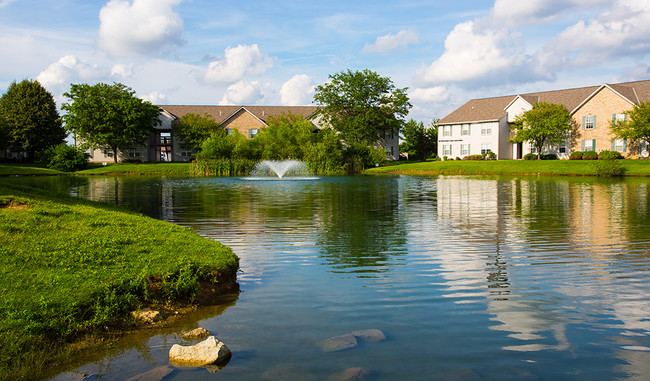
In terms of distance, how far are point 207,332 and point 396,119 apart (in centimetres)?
7787

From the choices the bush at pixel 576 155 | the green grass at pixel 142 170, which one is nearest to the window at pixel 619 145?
the bush at pixel 576 155

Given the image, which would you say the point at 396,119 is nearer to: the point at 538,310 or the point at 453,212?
the point at 453,212

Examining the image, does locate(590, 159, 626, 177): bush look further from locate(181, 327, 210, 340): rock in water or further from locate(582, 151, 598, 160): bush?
locate(181, 327, 210, 340): rock in water

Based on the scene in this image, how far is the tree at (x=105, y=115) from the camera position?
A: 7600cm

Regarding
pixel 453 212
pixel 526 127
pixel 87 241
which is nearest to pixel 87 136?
pixel 526 127

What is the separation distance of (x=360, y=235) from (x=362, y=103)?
6817cm

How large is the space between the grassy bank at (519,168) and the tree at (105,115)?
36486mm

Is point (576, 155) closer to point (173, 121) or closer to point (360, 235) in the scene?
point (360, 235)

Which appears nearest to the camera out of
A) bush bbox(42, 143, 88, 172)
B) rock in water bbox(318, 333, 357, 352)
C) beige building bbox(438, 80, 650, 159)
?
rock in water bbox(318, 333, 357, 352)

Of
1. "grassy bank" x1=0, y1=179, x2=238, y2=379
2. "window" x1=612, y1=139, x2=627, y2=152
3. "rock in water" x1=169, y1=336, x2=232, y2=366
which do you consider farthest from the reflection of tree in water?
"window" x1=612, y1=139, x2=627, y2=152

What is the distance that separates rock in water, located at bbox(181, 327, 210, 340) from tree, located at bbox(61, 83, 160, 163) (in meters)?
74.7

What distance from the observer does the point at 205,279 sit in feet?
29.1

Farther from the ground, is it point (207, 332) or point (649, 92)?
point (649, 92)

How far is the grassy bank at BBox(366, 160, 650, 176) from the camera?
5369 cm
